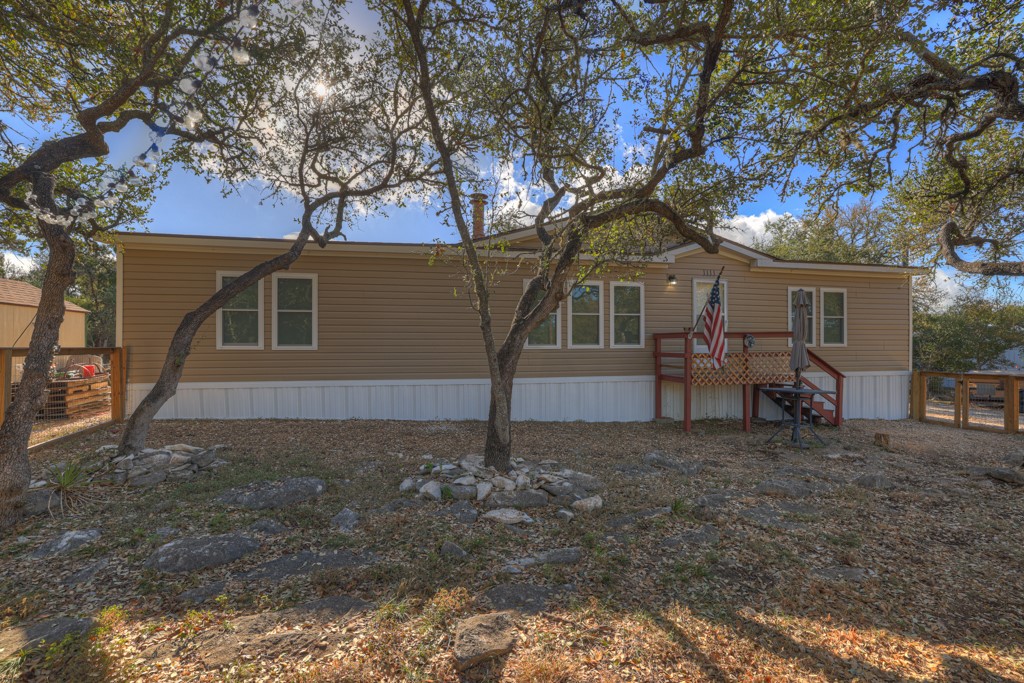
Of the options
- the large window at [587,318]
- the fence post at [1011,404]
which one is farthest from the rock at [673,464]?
the fence post at [1011,404]

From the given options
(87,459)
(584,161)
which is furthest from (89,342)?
(584,161)

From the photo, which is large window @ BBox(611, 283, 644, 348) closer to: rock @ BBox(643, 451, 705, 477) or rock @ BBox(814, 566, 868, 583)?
rock @ BBox(643, 451, 705, 477)

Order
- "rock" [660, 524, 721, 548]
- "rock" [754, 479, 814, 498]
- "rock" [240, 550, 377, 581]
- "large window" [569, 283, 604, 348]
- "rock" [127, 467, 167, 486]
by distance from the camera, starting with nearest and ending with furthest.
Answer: "rock" [240, 550, 377, 581] < "rock" [660, 524, 721, 548] < "rock" [127, 467, 167, 486] < "rock" [754, 479, 814, 498] < "large window" [569, 283, 604, 348]

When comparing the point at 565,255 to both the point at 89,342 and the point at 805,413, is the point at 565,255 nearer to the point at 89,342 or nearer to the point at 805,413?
the point at 805,413

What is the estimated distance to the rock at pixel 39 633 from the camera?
242 centimetres

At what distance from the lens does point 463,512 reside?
4.30 metres

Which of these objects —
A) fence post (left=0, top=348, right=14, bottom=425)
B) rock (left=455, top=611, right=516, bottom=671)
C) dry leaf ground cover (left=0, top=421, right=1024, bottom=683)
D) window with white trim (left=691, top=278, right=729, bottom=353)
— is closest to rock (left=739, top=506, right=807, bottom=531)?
dry leaf ground cover (left=0, top=421, right=1024, bottom=683)

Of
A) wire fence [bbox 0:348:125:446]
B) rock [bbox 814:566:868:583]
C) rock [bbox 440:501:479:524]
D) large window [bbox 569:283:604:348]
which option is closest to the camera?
rock [bbox 814:566:868:583]

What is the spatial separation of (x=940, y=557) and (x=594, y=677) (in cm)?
331

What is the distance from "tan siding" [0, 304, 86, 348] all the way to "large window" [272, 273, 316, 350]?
1261 cm

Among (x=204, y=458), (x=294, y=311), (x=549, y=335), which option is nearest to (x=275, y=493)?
(x=204, y=458)

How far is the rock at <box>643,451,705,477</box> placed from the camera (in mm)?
6031

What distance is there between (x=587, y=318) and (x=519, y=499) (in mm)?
6059

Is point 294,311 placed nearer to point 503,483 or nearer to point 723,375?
point 503,483
